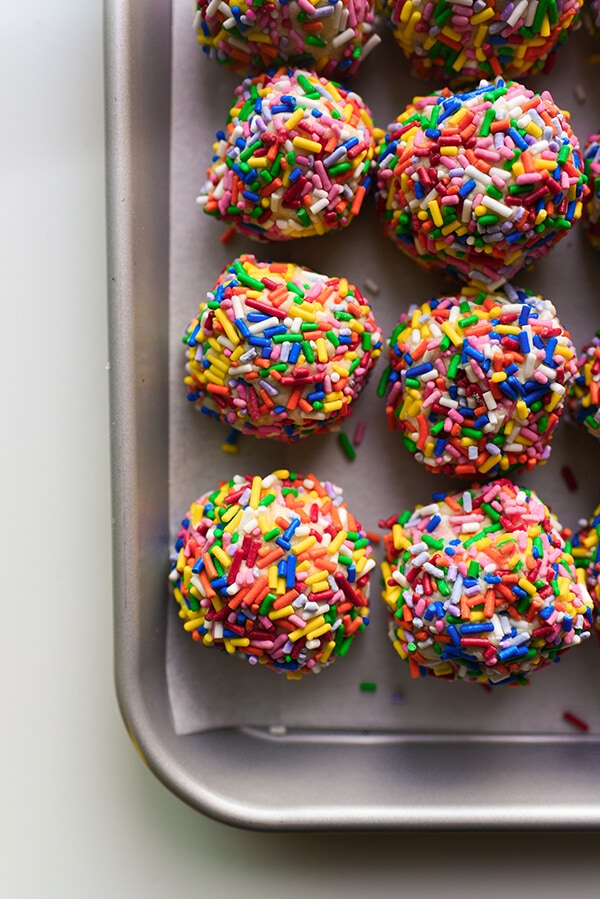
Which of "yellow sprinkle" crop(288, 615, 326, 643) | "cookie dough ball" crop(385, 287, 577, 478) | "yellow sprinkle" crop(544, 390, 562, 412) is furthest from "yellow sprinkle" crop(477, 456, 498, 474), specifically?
"yellow sprinkle" crop(288, 615, 326, 643)

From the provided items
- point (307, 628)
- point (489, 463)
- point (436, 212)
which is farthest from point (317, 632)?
point (436, 212)

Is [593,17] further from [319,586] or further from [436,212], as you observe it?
[319,586]

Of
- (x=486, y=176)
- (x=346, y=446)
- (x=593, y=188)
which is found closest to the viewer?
(x=486, y=176)

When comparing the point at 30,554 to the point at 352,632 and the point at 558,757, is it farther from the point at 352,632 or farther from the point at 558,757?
the point at 558,757

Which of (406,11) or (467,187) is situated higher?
(406,11)

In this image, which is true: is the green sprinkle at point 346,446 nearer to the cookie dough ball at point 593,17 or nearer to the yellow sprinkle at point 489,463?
the yellow sprinkle at point 489,463

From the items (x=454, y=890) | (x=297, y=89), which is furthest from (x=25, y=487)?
(x=454, y=890)
